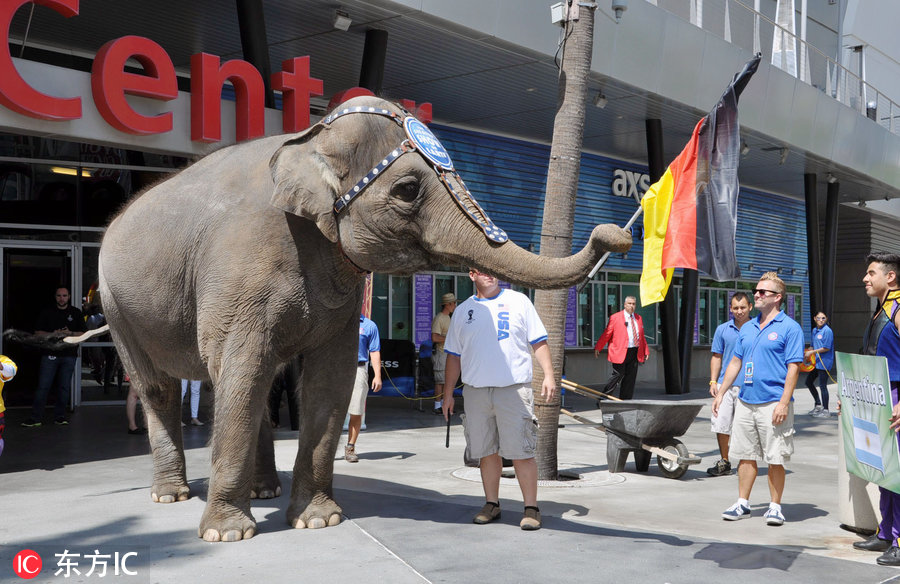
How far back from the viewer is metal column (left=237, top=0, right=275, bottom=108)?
11.4 metres

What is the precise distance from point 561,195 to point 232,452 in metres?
4.45

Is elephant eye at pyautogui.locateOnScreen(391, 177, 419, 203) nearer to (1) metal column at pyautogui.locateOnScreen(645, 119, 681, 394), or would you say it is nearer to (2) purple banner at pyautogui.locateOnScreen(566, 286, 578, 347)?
(1) metal column at pyautogui.locateOnScreen(645, 119, 681, 394)

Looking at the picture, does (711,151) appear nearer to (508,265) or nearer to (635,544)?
(508,265)

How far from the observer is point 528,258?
5098 mm

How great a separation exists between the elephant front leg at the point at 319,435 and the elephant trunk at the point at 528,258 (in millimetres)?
1334

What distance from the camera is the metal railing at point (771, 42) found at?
18234mm

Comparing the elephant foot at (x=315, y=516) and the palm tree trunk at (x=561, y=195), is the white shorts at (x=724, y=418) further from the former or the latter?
the elephant foot at (x=315, y=516)

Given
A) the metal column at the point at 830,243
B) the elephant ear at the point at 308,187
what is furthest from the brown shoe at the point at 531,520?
the metal column at the point at 830,243

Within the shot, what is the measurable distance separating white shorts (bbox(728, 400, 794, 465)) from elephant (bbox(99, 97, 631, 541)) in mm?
2711

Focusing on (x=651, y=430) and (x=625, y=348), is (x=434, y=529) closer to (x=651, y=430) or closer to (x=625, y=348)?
(x=651, y=430)

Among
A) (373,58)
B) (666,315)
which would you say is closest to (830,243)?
(666,315)

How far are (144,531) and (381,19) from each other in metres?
8.41

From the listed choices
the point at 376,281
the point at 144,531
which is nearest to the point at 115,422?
the point at 376,281

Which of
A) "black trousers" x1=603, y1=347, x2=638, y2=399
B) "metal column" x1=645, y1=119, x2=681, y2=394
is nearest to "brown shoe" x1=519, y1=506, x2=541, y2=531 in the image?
"black trousers" x1=603, y1=347, x2=638, y2=399
